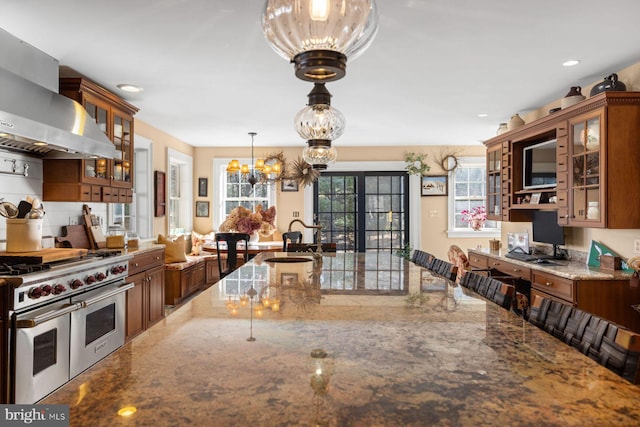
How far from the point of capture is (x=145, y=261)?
423cm

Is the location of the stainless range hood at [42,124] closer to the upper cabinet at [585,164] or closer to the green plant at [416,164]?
the upper cabinet at [585,164]

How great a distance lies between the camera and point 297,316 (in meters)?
1.45

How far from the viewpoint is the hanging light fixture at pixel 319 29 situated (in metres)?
1.05

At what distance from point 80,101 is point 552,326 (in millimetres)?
3823

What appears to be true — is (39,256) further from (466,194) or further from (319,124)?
(466,194)

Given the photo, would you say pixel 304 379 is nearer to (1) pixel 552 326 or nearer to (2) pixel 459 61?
(1) pixel 552 326

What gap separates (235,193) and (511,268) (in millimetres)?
5202

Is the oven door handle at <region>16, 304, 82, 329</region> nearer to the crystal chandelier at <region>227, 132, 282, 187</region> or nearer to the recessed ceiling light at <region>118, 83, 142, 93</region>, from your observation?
the recessed ceiling light at <region>118, 83, 142, 93</region>

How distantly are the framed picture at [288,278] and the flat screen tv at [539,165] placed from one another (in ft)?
10.1

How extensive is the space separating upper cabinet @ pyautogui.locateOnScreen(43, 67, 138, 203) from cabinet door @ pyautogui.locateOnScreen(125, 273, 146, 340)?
82 cm

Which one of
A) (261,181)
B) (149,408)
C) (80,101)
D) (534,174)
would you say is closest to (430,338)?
(149,408)

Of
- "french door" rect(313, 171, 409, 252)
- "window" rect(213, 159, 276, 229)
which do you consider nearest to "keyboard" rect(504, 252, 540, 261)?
"french door" rect(313, 171, 409, 252)

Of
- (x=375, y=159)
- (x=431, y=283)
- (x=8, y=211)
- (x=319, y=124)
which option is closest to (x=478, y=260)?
(x=375, y=159)

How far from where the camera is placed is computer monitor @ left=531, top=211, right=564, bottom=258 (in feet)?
14.3
